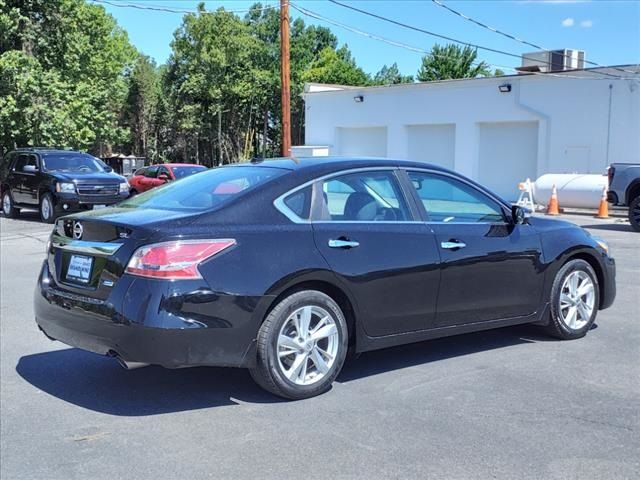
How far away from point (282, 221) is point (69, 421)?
1882 millimetres

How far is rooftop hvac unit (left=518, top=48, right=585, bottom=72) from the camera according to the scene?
107 ft

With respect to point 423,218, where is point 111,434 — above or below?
below

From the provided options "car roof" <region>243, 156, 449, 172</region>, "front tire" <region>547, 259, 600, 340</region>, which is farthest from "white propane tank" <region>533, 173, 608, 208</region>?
"car roof" <region>243, 156, 449, 172</region>

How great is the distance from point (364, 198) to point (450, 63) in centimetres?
5551

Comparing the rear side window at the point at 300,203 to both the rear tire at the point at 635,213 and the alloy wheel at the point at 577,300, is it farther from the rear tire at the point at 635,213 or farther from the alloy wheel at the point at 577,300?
the rear tire at the point at 635,213

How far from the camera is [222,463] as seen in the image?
379 cm

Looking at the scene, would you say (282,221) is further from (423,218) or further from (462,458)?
(462,458)

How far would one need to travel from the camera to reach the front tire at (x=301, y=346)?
4.55 metres

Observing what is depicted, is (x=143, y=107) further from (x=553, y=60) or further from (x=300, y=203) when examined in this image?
(x=300, y=203)

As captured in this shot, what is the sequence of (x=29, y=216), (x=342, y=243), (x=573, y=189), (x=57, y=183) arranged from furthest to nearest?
(x=573, y=189)
(x=29, y=216)
(x=57, y=183)
(x=342, y=243)

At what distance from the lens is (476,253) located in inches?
217

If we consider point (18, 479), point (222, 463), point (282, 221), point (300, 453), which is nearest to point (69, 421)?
point (18, 479)

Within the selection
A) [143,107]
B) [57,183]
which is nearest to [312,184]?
[57,183]

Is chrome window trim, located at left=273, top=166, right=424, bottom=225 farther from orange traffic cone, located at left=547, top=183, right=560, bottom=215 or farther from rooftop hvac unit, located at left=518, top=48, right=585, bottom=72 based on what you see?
rooftop hvac unit, located at left=518, top=48, right=585, bottom=72
